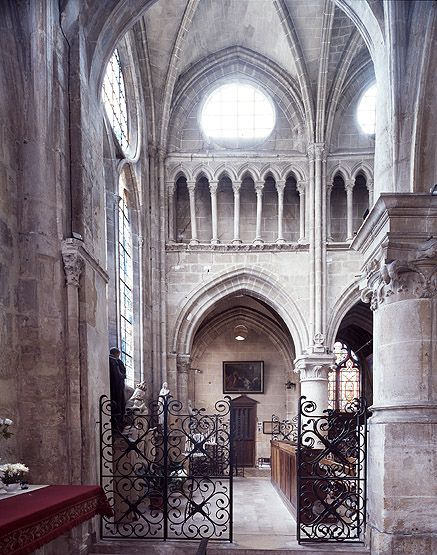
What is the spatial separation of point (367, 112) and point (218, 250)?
559 centimetres

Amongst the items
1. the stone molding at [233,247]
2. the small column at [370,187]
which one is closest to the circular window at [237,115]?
the stone molding at [233,247]

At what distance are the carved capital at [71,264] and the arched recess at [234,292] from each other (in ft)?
28.1

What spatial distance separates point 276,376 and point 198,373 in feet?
9.24

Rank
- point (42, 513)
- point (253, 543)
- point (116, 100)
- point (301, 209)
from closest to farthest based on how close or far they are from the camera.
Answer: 1. point (42, 513)
2. point (253, 543)
3. point (116, 100)
4. point (301, 209)

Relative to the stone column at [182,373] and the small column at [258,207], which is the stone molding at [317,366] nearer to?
the stone column at [182,373]

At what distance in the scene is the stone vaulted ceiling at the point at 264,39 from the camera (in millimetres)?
13797

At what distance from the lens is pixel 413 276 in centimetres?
589

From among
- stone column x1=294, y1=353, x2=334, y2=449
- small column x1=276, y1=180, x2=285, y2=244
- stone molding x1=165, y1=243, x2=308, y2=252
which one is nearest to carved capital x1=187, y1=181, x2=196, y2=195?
stone molding x1=165, y1=243, x2=308, y2=252

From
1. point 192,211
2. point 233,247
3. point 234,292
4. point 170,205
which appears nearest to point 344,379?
point 234,292

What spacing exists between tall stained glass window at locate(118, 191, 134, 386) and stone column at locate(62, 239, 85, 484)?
5798 mm

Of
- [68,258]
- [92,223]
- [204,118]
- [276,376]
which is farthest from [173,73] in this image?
[276,376]

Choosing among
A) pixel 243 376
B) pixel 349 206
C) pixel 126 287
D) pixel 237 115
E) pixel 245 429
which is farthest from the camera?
pixel 243 376

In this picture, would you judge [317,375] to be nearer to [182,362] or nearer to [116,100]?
[182,362]

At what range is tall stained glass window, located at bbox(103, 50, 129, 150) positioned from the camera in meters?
11.6
